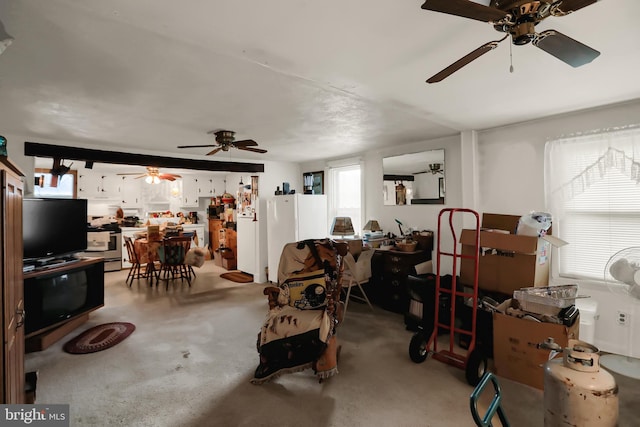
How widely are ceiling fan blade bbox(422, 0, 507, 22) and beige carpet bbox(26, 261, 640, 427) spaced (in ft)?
7.44

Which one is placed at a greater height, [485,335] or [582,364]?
[582,364]

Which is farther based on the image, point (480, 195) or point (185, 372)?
point (480, 195)

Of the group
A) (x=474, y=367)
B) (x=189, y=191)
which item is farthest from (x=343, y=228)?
(x=189, y=191)

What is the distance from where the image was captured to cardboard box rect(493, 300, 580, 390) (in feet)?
7.56

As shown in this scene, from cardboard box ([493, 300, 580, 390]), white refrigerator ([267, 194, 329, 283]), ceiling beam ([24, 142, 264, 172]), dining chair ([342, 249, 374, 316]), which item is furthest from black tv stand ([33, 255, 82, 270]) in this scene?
cardboard box ([493, 300, 580, 390])

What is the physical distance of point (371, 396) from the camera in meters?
2.26

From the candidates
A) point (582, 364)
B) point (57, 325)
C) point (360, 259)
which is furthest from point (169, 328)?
point (582, 364)

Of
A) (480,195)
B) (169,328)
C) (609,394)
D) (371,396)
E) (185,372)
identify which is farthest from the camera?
(480,195)

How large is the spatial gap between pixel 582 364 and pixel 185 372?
9.23ft

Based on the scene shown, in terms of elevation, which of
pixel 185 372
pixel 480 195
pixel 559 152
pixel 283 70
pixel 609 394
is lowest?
pixel 185 372

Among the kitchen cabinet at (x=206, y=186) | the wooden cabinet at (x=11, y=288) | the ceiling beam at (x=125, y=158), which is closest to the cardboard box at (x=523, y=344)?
the wooden cabinet at (x=11, y=288)

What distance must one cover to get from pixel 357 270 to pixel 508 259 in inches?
68.2

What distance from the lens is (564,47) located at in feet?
4.74

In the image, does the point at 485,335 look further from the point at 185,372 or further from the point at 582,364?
the point at 185,372
